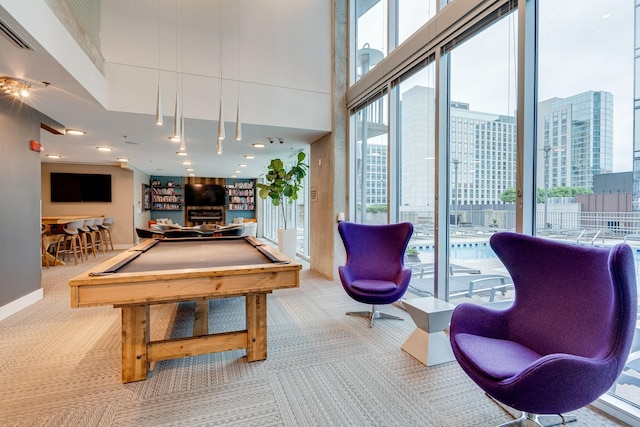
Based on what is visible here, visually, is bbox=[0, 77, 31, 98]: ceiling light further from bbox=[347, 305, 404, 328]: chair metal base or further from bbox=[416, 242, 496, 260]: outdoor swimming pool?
bbox=[416, 242, 496, 260]: outdoor swimming pool

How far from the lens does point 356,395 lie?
2023 millimetres

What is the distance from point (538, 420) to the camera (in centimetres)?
177

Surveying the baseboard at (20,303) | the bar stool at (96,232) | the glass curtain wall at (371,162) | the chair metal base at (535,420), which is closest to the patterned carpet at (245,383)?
the chair metal base at (535,420)

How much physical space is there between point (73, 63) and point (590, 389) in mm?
4383

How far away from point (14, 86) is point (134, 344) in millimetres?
2940

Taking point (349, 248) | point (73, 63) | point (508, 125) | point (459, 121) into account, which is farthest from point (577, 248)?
point (73, 63)

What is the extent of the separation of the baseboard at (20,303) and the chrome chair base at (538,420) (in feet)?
15.8

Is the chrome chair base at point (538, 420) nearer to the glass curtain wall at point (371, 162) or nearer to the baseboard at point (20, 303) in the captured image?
the glass curtain wall at point (371, 162)

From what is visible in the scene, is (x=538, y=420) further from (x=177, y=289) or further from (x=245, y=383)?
(x=177, y=289)

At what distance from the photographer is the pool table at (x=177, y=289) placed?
1.85 meters

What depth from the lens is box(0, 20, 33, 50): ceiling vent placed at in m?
2.13

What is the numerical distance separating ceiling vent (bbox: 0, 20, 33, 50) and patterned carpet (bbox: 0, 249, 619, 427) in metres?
2.47

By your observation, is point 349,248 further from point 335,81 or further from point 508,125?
point 335,81

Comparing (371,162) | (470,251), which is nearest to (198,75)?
(371,162)
